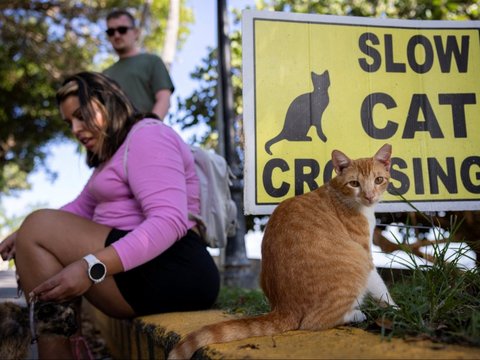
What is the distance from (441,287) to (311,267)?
57 cm

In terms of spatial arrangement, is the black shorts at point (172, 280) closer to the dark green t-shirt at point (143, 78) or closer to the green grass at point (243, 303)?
the green grass at point (243, 303)

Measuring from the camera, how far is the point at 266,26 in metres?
2.71

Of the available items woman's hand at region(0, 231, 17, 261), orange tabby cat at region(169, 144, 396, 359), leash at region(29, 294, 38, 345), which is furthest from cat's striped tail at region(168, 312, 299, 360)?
woman's hand at region(0, 231, 17, 261)

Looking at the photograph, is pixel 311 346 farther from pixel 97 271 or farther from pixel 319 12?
pixel 319 12

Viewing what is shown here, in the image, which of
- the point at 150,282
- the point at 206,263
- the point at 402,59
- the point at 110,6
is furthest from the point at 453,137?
the point at 110,6

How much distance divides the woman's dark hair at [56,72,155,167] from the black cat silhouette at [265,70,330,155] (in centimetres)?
85

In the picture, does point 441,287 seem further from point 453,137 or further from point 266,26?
point 266,26

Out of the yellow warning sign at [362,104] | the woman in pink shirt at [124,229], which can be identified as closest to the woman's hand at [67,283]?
the woman in pink shirt at [124,229]

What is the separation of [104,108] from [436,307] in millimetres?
1968

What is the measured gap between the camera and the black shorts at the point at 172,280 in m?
2.56

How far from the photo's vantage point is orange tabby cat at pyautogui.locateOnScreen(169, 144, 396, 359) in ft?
5.95

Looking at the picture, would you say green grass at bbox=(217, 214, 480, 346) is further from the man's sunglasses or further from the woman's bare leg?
the man's sunglasses

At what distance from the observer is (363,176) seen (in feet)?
7.45

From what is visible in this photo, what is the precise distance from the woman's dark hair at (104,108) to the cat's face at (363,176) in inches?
48.1
